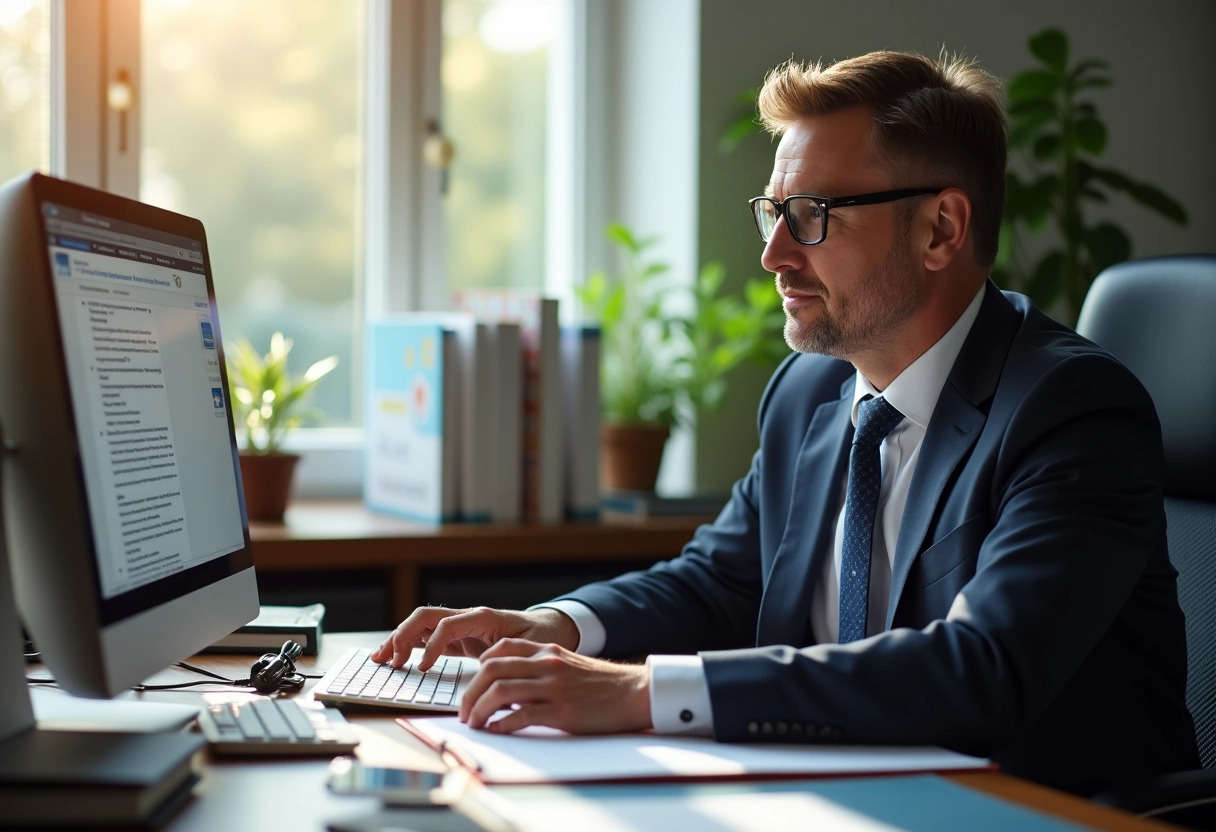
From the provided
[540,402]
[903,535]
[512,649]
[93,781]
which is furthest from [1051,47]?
[93,781]

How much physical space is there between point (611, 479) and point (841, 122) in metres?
1.18

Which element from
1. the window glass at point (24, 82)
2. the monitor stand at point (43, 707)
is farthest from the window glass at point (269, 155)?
the monitor stand at point (43, 707)

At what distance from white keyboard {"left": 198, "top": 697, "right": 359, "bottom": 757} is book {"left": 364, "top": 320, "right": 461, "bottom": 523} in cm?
116

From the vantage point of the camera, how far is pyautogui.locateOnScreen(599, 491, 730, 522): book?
2338mm

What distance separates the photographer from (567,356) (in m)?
2.30

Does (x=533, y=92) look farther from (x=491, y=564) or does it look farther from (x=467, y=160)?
(x=491, y=564)

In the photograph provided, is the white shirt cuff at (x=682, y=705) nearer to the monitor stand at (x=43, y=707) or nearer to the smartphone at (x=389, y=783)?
the smartphone at (x=389, y=783)

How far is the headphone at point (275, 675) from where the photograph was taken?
1.19 metres

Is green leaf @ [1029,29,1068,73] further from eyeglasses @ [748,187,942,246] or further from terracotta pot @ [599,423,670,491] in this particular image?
eyeglasses @ [748,187,942,246]

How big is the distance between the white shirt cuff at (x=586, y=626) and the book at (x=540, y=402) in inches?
33.3

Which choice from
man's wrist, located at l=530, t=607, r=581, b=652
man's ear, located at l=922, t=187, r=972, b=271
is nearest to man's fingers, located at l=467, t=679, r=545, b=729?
man's wrist, located at l=530, t=607, r=581, b=652

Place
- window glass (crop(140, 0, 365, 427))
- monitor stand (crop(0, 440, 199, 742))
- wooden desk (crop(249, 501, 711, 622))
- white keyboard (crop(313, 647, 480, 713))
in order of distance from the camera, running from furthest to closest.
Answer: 1. window glass (crop(140, 0, 365, 427))
2. wooden desk (crop(249, 501, 711, 622))
3. white keyboard (crop(313, 647, 480, 713))
4. monitor stand (crop(0, 440, 199, 742))

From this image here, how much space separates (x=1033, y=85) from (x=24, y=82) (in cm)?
201

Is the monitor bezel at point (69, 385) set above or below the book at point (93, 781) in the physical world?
above
